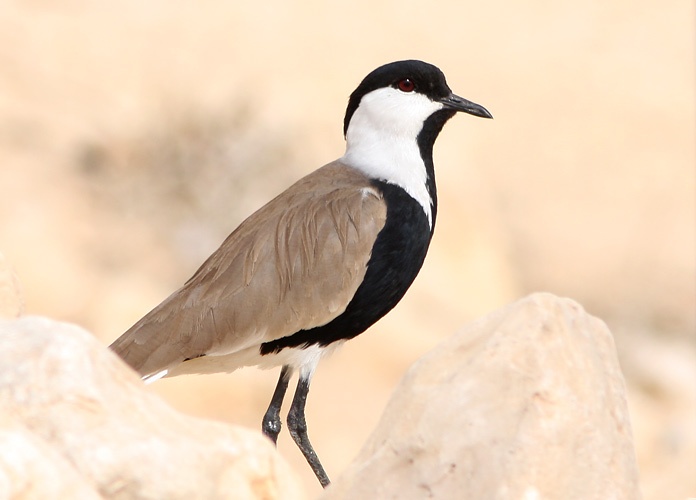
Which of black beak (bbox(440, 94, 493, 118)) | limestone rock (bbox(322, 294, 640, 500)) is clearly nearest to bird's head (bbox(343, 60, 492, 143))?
black beak (bbox(440, 94, 493, 118))

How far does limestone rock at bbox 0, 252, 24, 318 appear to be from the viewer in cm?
397

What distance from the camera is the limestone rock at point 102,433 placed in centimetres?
266

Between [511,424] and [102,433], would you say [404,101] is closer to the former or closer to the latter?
[511,424]

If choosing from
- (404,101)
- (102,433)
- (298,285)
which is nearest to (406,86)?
(404,101)

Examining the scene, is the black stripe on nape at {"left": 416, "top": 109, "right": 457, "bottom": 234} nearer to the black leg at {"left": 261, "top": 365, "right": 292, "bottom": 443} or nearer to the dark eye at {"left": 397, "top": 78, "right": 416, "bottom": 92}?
the dark eye at {"left": 397, "top": 78, "right": 416, "bottom": 92}

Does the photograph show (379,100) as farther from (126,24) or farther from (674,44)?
(674,44)

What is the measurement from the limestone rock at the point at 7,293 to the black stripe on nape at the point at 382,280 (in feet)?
4.67

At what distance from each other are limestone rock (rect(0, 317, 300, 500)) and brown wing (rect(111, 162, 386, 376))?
224cm

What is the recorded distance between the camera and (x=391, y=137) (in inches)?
221

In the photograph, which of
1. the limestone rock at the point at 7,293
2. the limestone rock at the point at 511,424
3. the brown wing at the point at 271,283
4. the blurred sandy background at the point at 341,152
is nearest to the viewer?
the limestone rock at the point at 511,424

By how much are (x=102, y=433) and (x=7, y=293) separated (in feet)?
4.71

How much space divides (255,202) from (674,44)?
764 centimetres

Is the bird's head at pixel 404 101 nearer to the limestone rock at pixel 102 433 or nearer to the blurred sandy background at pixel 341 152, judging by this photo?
the blurred sandy background at pixel 341 152

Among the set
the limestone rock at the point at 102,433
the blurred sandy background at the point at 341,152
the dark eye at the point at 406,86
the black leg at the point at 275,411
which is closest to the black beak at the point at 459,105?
the dark eye at the point at 406,86
